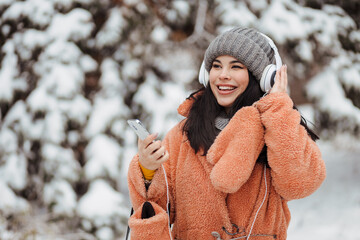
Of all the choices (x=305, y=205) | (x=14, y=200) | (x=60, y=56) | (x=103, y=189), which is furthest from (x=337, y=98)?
(x=14, y=200)

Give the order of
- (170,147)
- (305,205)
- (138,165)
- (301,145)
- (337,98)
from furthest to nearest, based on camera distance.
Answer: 1. (305,205)
2. (337,98)
3. (170,147)
4. (138,165)
5. (301,145)

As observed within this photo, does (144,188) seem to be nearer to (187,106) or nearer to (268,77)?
(187,106)

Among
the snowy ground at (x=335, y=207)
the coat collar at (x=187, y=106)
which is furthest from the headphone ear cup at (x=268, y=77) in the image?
the snowy ground at (x=335, y=207)

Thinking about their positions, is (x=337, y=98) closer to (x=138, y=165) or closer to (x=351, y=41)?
(x=351, y=41)

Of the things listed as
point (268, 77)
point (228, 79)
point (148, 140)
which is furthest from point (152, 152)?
point (268, 77)

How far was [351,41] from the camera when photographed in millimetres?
4246

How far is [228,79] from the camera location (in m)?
1.50

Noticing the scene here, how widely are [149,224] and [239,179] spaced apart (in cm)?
39

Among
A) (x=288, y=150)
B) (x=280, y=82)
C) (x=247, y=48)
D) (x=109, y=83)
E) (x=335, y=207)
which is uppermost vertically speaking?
(x=247, y=48)

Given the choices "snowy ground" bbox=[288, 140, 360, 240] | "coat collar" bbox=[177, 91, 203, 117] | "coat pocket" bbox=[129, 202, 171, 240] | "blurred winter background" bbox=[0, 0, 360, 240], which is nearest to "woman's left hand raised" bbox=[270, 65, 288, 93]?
"coat collar" bbox=[177, 91, 203, 117]

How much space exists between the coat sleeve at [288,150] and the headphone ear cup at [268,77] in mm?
101

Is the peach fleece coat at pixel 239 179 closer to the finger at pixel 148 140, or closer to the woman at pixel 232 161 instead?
the woman at pixel 232 161

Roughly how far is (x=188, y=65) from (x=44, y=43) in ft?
5.37

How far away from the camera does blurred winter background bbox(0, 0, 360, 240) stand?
12.8 feet
